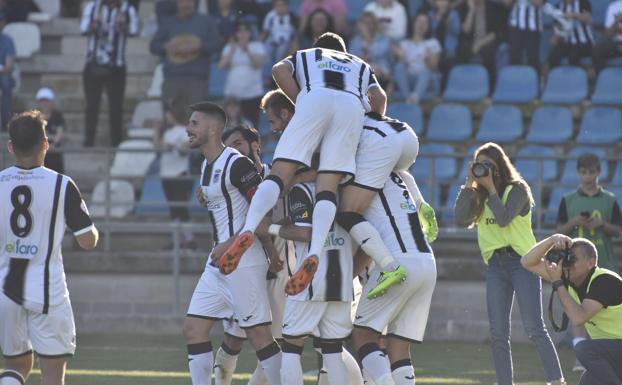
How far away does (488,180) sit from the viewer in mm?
11320

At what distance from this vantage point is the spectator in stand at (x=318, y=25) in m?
20.2

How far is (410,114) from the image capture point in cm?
2022

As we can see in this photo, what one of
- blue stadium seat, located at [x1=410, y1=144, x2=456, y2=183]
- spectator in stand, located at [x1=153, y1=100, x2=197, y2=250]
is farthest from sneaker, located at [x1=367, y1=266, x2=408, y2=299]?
blue stadium seat, located at [x1=410, y1=144, x2=456, y2=183]

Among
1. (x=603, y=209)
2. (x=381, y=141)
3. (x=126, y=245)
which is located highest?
(x=381, y=141)

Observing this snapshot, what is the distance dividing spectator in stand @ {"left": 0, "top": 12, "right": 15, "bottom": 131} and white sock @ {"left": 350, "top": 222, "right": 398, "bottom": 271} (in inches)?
487

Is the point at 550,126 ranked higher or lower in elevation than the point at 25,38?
lower

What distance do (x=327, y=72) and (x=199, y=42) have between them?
11.0 m

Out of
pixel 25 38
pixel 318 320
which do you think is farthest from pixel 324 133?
pixel 25 38

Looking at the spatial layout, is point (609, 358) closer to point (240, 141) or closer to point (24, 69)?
point (240, 141)

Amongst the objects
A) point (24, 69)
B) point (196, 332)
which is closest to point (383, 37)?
point (24, 69)

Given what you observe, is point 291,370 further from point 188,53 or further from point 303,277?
point 188,53

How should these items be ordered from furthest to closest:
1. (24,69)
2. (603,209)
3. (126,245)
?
(24,69) → (126,245) → (603,209)

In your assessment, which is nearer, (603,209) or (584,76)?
(603,209)

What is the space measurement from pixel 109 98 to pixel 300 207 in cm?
1160
